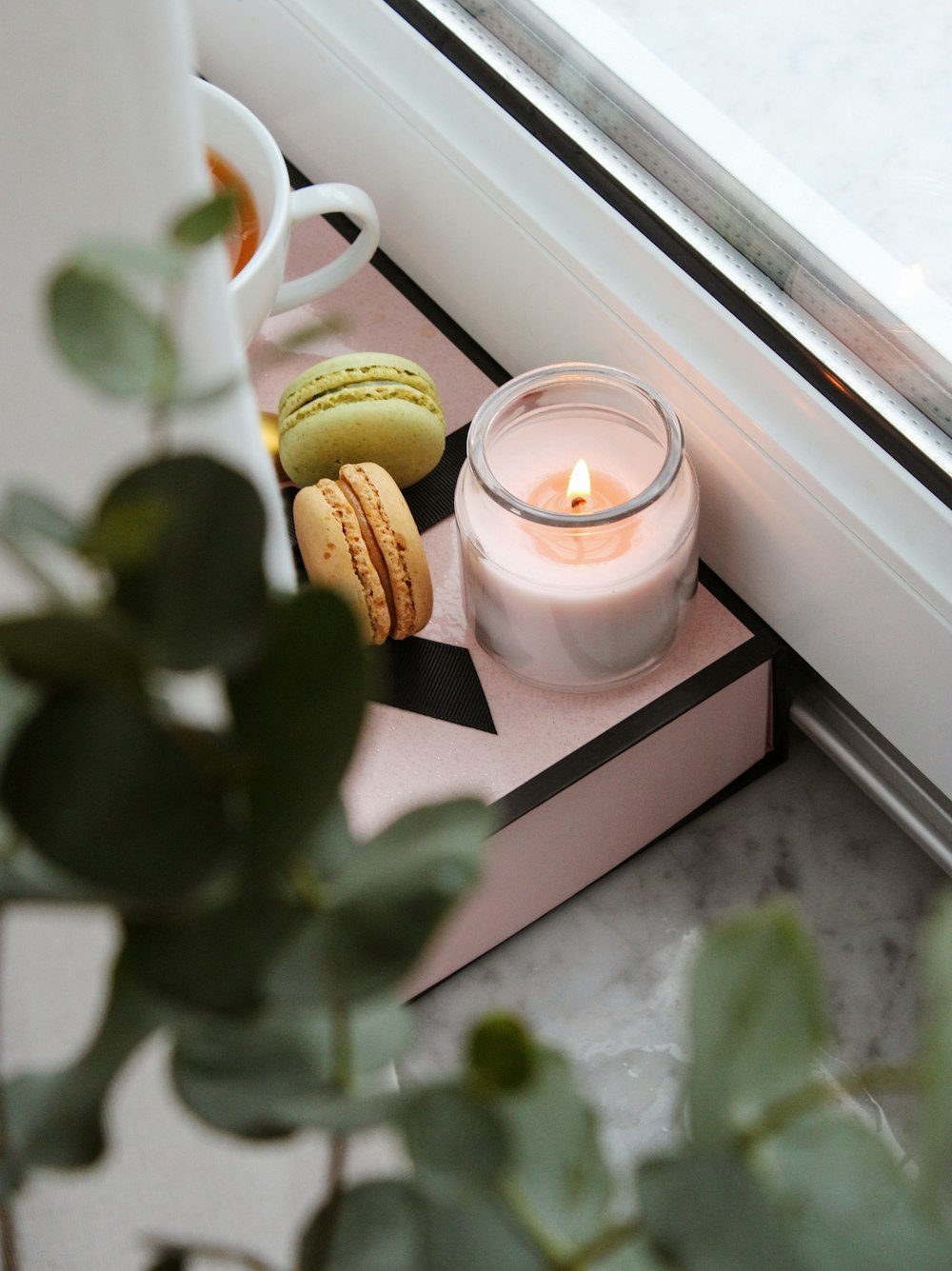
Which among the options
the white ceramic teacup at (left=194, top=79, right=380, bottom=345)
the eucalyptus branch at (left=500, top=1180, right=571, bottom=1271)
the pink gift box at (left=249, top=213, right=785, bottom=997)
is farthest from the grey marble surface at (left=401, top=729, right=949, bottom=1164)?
the eucalyptus branch at (left=500, top=1180, right=571, bottom=1271)

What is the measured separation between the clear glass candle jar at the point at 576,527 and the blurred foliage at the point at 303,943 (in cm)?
32

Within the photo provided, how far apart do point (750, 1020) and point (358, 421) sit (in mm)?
389

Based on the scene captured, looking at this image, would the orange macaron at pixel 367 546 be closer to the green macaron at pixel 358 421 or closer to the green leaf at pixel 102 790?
the green macaron at pixel 358 421

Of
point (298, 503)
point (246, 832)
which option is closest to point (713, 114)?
point (298, 503)

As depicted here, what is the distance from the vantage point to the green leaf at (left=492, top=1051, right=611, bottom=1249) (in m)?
0.10

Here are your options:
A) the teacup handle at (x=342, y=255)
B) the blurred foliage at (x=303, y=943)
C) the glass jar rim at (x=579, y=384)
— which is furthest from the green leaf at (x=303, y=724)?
the teacup handle at (x=342, y=255)

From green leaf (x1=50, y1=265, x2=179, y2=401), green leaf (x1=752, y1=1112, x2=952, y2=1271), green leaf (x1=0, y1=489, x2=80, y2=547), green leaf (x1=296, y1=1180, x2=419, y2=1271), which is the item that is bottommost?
green leaf (x1=296, y1=1180, x2=419, y2=1271)

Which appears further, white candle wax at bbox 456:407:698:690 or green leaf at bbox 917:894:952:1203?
white candle wax at bbox 456:407:698:690

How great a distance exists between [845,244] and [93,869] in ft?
1.32

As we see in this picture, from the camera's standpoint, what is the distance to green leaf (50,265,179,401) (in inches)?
3.5

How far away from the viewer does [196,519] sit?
0.08 metres

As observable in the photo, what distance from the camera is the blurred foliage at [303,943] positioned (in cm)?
8

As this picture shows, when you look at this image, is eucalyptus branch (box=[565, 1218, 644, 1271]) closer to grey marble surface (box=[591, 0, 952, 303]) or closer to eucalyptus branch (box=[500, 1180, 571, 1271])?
eucalyptus branch (box=[500, 1180, 571, 1271])

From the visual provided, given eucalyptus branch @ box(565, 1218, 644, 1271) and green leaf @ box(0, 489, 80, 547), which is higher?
green leaf @ box(0, 489, 80, 547)
